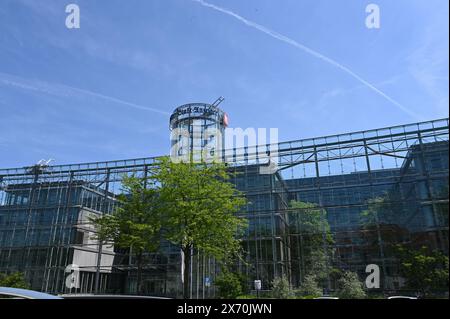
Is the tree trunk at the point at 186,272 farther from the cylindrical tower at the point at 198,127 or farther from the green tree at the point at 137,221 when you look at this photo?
the cylindrical tower at the point at 198,127

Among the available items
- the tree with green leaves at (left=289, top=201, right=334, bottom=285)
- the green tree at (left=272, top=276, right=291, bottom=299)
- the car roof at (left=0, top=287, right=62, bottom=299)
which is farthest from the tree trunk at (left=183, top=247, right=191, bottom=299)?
the car roof at (left=0, top=287, right=62, bottom=299)

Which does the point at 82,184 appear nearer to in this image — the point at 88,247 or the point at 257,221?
the point at 88,247

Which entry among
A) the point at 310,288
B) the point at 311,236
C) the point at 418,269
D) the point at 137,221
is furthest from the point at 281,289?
the point at 137,221

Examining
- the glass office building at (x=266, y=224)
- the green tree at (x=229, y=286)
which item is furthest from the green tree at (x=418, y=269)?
the green tree at (x=229, y=286)

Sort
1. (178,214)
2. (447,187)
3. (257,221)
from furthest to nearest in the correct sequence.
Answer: (257,221) < (178,214) < (447,187)

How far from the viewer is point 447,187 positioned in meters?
3.86

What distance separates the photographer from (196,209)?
22047 millimetres

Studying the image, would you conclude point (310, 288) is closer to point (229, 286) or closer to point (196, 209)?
point (229, 286)

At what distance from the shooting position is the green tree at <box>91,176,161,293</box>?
25.3 meters

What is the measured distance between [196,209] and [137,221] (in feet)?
22.6

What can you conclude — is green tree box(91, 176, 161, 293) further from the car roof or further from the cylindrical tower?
the car roof
